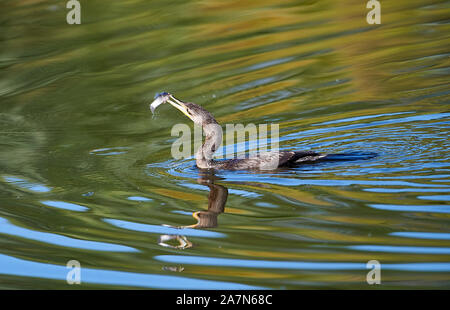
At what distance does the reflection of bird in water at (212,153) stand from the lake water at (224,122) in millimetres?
169

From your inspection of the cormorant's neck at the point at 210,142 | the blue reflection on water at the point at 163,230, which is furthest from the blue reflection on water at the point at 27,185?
the cormorant's neck at the point at 210,142

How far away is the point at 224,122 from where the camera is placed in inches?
427

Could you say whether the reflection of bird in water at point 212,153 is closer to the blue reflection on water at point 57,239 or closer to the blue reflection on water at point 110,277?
the blue reflection on water at point 57,239

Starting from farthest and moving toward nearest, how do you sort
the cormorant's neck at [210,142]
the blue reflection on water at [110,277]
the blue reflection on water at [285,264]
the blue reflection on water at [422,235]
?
the cormorant's neck at [210,142]
the blue reflection on water at [422,235]
the blue reflection on water at [110,277]
the blue reflection on water at [285,264]

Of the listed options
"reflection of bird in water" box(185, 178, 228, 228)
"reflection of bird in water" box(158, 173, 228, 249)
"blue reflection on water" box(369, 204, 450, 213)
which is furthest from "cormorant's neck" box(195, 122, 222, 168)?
"blue reflection on water" box(369, 204, 450, 213)

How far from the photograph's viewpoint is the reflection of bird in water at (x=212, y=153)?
8570mm

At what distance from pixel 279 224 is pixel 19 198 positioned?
304 centimetres

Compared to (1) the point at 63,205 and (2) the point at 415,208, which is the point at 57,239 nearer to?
(1) the point at 63,205

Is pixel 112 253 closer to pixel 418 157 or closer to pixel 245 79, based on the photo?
pixel 418 157

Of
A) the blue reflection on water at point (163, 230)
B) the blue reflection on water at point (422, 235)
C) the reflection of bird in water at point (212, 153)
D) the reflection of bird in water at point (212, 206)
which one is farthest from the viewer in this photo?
the reflection of bird in water at point (212, 153)

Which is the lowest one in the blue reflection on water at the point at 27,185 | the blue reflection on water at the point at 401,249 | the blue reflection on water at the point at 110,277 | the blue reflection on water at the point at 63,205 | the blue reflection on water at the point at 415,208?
the blue reflection on water at the point at 110,277

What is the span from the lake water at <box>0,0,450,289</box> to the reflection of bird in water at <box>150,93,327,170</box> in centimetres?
17

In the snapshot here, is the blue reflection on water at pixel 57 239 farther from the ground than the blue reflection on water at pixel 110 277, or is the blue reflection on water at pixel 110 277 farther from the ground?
the blue reflection on water at pixel 57 239
